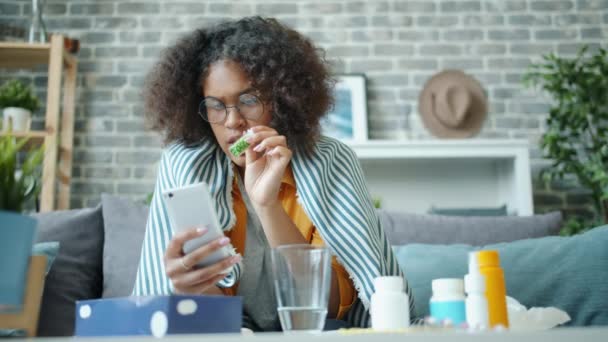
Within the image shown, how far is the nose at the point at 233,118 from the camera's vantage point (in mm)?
1565

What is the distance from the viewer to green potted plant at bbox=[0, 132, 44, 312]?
65 cm

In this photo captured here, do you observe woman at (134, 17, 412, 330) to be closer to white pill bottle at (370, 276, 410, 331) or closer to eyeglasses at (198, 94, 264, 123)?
eyeglasses at (198, 94, 264, 123)

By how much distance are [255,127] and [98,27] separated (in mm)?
2494

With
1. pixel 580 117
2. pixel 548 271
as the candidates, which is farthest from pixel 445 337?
pixel 580 117

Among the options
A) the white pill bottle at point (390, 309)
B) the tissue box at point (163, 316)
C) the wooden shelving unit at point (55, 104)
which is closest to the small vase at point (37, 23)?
the wooden shelving unit at point (55, 104)

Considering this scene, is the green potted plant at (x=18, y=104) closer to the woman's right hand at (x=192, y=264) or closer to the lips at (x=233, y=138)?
the lips at (x=233, y=138)

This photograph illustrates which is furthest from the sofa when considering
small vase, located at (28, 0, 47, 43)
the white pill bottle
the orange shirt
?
small vase, located at (28, 0, 47, 43)

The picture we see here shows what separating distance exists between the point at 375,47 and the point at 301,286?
9.64 feet

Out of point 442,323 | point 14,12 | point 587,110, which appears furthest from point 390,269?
point 14,12

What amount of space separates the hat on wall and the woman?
5.92 feet

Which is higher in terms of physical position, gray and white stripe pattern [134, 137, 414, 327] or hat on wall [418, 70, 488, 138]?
hat on wall [418, 70, 488, 138]

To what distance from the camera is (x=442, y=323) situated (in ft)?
2.50

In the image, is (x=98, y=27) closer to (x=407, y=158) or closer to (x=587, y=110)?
(x=407, y=158)

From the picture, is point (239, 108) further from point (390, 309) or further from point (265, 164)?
point (390, 309)
